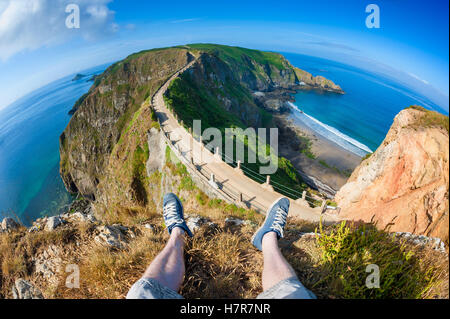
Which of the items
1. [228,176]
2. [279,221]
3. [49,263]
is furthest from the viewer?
[228,176]

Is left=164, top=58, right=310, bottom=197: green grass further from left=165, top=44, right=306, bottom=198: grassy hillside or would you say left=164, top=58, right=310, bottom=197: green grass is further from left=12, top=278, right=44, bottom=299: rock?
left=12, top=278, right=44, bottom=299: rock

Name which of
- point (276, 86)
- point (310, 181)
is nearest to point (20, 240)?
point (310, 181)

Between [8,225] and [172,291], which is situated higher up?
[172,291]

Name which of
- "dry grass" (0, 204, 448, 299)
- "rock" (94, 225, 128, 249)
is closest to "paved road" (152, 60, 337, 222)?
"dry grass" (0, 204, 448, 299)

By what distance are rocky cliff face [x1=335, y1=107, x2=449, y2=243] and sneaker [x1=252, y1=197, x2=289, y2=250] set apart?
6.34 feet

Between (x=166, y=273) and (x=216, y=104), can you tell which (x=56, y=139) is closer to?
(x=216, y=104)

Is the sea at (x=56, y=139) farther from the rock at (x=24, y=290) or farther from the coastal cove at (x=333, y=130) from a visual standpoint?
the rock at (x=24, y=290)

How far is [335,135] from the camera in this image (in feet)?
188

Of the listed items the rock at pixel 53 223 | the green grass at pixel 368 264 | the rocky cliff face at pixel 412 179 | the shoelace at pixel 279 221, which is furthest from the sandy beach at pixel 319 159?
the rock at pixel 53 223

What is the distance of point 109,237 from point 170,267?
231 centimetres

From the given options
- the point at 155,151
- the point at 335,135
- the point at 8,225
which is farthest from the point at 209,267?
the point at 335,135

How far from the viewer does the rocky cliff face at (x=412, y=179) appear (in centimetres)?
423

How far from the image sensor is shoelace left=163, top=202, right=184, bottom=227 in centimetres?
433

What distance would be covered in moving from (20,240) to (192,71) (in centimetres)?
4802
